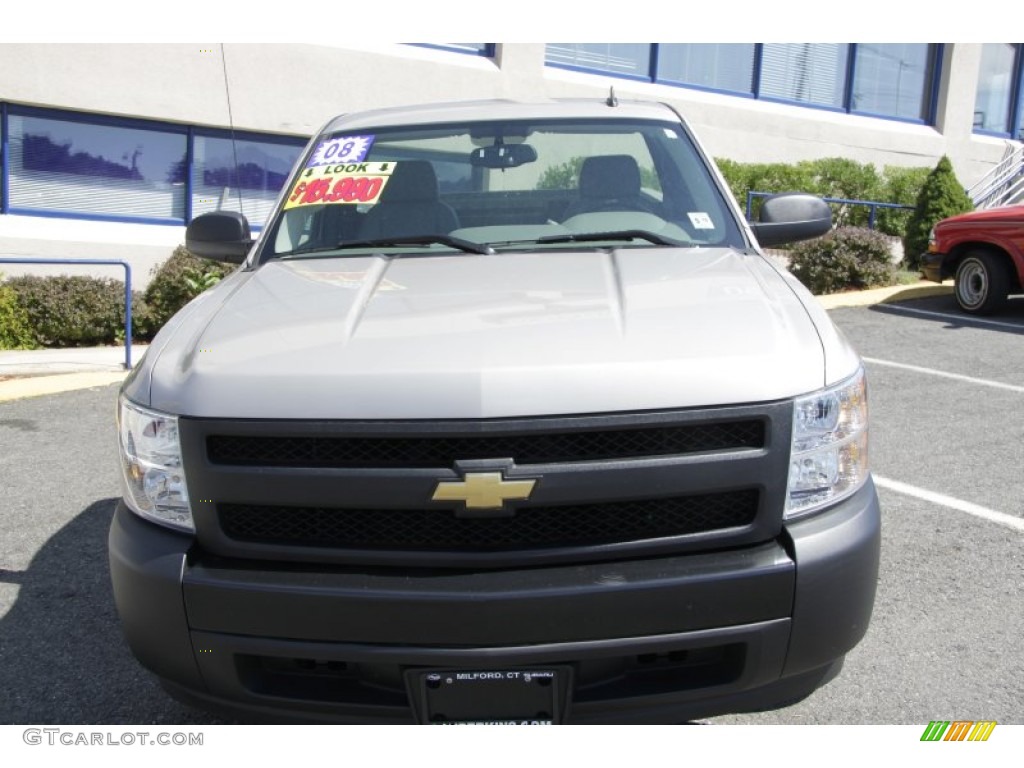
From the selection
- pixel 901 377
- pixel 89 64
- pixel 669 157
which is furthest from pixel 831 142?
pixel 669 157

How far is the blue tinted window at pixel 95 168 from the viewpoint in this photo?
39.0 feet

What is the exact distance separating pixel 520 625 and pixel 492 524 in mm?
238

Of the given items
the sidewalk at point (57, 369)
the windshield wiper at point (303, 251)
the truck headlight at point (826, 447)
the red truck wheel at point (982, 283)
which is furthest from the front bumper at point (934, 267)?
the truck headlight at point (826, 447)

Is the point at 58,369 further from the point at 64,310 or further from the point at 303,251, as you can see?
the point at 303,251

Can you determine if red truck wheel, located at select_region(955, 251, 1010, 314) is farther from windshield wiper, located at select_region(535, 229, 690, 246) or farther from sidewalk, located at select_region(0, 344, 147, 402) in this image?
sidewalk, located at select_region(0, 344, 147, 402)

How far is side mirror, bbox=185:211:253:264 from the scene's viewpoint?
3.84 metres

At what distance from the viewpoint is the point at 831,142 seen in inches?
683

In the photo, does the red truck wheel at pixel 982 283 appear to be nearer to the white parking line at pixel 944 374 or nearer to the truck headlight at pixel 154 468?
the white parking line at pixel 944 374

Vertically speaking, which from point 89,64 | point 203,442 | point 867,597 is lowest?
point 867,597

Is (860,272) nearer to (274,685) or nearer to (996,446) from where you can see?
(996,446)

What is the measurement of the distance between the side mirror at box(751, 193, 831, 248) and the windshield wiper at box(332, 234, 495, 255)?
1203mm

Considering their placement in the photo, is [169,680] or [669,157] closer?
[169,680]

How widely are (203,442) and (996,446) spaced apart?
5042 millimetres

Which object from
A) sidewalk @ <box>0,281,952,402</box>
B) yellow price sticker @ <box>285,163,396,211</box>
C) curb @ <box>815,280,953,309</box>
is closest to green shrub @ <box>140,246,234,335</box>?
sidewalk @ <box>0,281,952,402</box>
